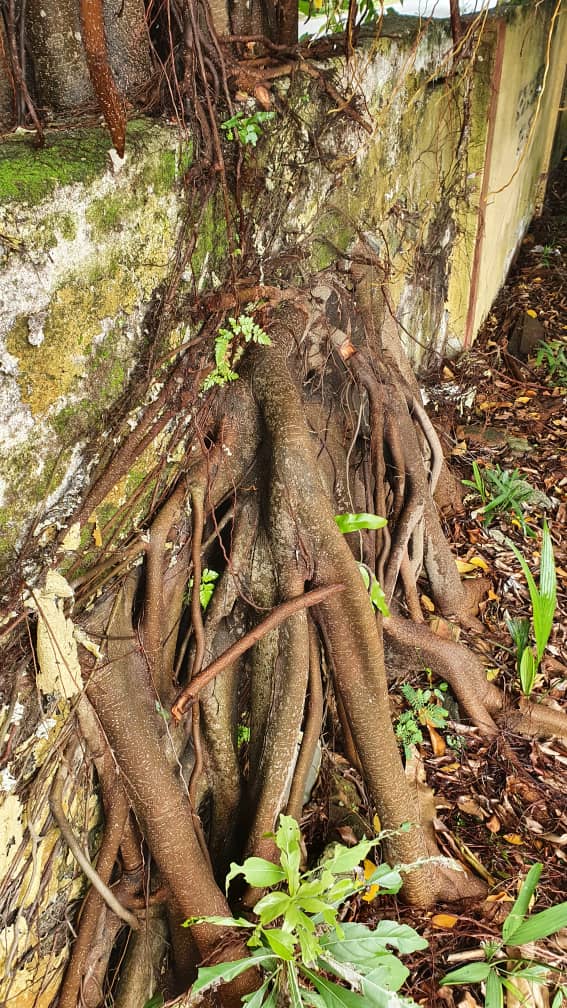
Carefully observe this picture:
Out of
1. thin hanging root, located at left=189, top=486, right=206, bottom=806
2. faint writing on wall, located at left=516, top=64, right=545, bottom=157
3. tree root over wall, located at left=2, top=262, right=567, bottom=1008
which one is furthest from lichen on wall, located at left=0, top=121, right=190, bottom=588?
faint writing on wall, located at left=516, top=64, right=545, bottom=157

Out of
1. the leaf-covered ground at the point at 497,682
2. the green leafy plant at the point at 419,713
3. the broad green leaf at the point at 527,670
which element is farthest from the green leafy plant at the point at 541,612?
the green leafy plant at the point at 419,713

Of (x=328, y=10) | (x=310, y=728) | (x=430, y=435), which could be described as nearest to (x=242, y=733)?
(x=310, y=728)

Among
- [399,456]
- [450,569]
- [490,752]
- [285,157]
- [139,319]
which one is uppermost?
[285,157]

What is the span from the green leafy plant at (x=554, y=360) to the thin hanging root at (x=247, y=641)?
357 centimetres

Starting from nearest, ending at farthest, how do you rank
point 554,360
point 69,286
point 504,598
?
1. point 69,286
2. point 504,598
3. point 554,360

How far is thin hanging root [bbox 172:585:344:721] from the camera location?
2.12 m

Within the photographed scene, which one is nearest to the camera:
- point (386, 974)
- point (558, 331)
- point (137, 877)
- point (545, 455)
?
point (386, 974)

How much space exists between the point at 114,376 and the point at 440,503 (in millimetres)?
2622

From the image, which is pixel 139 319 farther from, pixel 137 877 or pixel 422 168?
pixel 422 168

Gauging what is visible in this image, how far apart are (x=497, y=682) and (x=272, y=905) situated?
68.7 inches

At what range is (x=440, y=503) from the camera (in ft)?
13.4

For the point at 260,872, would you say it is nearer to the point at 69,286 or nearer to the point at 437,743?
the point at 437,743

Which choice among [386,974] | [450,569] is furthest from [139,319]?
[450,569]

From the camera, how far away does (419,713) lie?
3160mm
